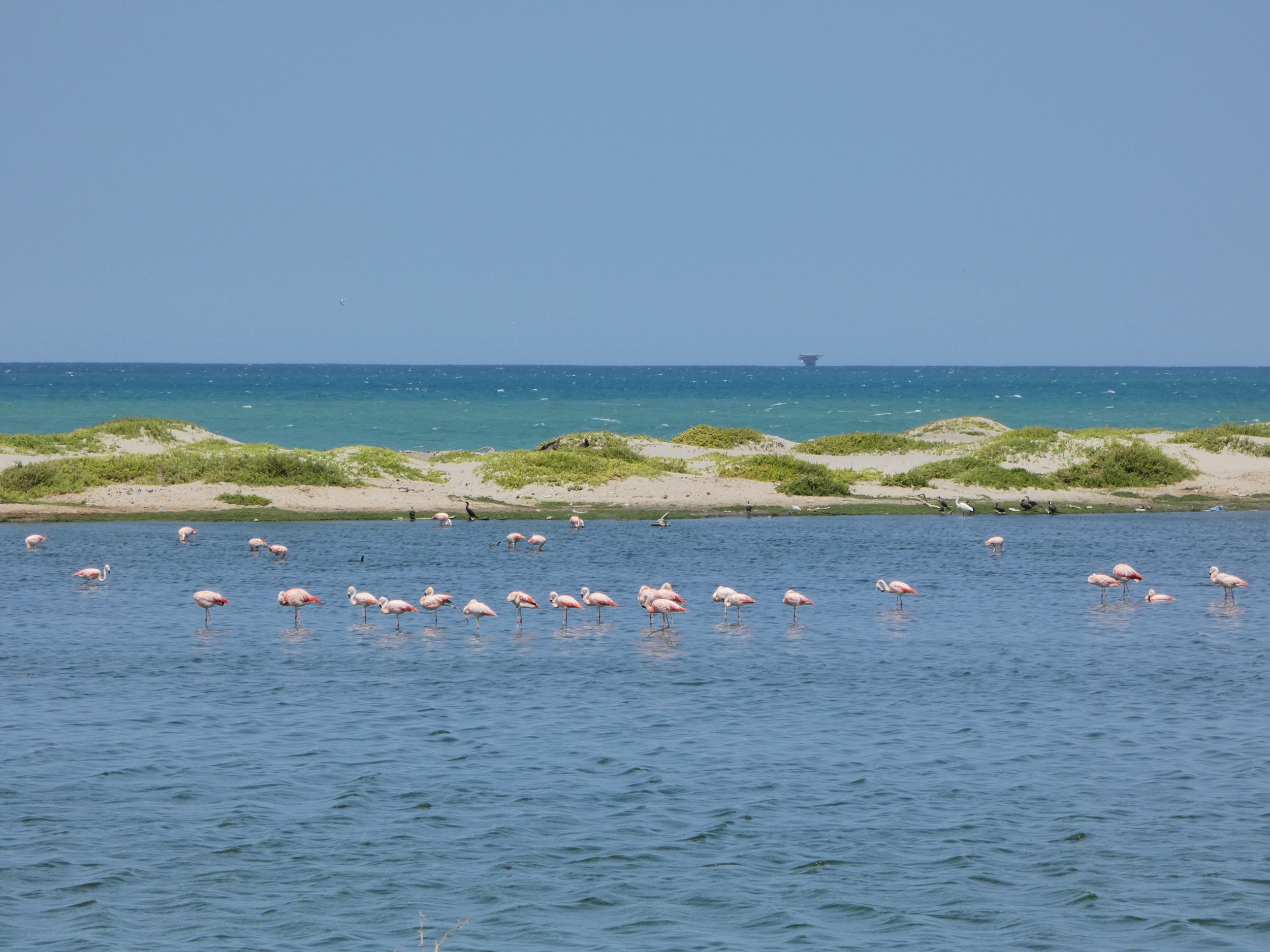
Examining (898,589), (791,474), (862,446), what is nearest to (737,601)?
(898,589)

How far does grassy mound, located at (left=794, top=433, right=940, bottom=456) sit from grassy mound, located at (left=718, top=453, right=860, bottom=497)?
530 centimetres

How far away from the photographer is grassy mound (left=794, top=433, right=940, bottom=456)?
5606 cm

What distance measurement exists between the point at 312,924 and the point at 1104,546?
1127 inches

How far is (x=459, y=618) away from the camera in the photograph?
25500 mm

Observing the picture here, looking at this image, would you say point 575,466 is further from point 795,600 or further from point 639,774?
point 639,774

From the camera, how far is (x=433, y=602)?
24.3 m

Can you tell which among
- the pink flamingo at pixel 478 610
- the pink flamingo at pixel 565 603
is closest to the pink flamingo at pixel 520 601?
the pink flamingo at pixel 565 603

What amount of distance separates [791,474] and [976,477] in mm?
6237

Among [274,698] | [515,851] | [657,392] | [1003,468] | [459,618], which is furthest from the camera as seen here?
[657,392]

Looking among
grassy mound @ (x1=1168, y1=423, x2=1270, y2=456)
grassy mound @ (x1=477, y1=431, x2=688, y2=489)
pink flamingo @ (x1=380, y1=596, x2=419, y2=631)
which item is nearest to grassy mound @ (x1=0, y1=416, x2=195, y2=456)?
grassy mound @ (x1=477, y1=431, x2=688, y2=489)

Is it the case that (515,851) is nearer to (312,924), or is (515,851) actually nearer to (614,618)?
(312,924)

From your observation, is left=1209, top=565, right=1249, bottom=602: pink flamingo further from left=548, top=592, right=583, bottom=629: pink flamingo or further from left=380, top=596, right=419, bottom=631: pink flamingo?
left=380, top=596, right=419, bottom=631: pink flamingo

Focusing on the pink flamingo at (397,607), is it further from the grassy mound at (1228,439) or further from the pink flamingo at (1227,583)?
the grassy mound at (1228,439)

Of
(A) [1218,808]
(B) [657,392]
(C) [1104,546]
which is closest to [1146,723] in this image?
(A) [1218,808]
